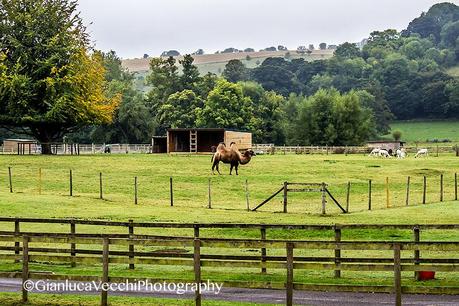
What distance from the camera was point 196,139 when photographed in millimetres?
88875

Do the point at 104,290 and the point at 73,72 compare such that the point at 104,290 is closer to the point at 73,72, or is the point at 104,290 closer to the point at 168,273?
the point at 168,273

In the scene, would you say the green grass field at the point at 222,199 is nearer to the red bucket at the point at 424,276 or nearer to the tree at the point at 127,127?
the red bucket at the point at 424,276

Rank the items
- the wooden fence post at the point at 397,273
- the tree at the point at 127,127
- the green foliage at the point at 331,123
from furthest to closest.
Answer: the green foliage at the point at 331,123
the tree at the point at 127,127
the wooden fence post at the point at 397,273

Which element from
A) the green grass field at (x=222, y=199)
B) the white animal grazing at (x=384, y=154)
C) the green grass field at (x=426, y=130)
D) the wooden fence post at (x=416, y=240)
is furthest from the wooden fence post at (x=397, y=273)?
the green grass field at (x=426, y=130)

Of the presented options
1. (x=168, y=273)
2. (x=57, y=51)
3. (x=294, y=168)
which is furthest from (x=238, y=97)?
(x=168, y=273)

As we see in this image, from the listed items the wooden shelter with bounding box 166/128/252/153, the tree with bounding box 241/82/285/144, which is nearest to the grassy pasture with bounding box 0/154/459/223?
the wooden shelter with bounding box 166/128/252/153

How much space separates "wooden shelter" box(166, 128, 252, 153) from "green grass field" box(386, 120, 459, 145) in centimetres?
7239

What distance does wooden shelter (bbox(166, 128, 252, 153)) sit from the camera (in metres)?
89.2

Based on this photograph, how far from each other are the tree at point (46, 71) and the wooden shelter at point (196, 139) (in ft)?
38.6

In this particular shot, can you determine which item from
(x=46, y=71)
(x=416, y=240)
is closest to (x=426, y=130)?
(x=46, y=71)

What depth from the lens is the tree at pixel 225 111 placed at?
406ft

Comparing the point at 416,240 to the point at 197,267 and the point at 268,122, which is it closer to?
the point at 197,267

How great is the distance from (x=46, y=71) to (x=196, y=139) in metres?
19.9

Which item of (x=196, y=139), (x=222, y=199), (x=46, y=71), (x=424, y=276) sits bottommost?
(x=222, y=199)
